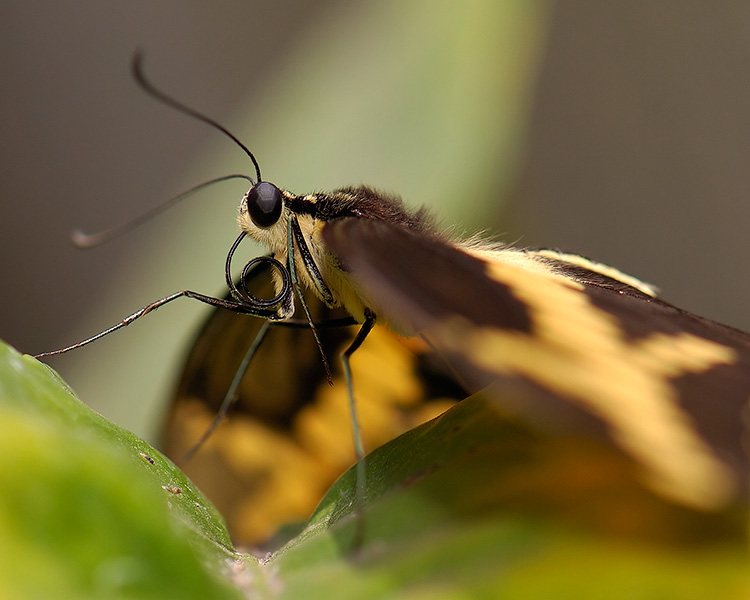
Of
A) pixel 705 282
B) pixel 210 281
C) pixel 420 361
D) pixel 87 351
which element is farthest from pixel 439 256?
pixel 705 282

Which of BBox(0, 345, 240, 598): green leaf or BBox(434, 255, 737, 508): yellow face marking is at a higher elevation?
BBox(0, 345, 240, 598): green leaf

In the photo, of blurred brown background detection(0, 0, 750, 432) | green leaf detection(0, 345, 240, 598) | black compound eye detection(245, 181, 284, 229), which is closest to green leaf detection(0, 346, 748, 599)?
green leaf detection(0, 345, 240, 598)

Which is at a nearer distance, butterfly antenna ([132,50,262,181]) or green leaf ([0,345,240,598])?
green leaf ([0,345,240,598])

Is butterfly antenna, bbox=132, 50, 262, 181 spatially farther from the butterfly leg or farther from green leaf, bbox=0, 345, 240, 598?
green leaf, bbox=0, 345, 240, 598

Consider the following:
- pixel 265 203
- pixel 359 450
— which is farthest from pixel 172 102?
pixel 359 450

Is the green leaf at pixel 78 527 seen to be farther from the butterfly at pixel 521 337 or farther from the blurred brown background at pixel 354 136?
the blurred brown background at pixel 354 136

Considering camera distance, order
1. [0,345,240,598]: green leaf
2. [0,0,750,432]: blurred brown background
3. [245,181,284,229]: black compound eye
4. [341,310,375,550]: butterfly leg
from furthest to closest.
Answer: [0,0,750,432]: blurred brown background → [245,181,284,229]: black compound eye → [341,310,375,550]: butterfly leg → [0,345,240,598]: green leaf
